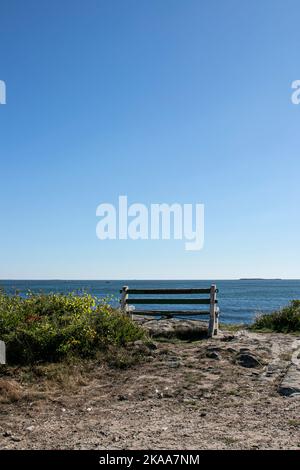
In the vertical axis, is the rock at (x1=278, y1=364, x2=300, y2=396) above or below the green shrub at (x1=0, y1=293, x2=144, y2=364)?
below

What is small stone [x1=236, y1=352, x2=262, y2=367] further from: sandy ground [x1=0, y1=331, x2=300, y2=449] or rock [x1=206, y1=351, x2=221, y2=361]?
rock [x1=206, y1=351, x2=221, y2=361]

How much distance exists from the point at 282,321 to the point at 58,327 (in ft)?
36.0

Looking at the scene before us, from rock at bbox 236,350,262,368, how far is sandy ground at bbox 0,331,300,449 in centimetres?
3

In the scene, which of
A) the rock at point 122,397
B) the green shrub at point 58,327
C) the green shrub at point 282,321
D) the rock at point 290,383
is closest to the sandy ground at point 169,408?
the rock at point 122,397

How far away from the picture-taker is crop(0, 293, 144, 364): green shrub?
11.1m

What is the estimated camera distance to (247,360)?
1117cm

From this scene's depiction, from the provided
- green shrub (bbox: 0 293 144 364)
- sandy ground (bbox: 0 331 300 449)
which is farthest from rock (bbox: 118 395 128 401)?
green shrub (bbox: 0 293 144 364)

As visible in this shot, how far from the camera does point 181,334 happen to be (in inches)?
579

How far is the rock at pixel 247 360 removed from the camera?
36.0 ft

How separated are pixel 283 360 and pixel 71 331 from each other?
5597mm

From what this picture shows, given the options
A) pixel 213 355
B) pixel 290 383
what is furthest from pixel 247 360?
pixel 290 383

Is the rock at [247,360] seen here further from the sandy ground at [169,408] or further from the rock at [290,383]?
the rock at [290,383]
